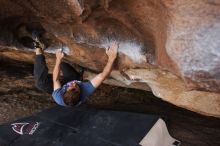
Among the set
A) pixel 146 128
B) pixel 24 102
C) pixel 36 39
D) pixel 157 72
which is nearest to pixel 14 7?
pixel 36 39

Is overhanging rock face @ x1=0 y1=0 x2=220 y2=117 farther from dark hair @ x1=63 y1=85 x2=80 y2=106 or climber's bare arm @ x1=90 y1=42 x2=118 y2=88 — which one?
dark hair @ x1=63 y1=85 x2=80 y2=106

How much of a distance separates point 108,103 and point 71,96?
1392 mm

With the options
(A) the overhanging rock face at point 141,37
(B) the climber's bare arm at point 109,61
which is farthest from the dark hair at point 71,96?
(A) the overhanging rock face at point 141,37

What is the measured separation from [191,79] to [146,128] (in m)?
1.07

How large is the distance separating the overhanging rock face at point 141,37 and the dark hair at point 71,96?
13.2 inches

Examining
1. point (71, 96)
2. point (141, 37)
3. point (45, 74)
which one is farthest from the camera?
point (45, 74)

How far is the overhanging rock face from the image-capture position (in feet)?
6.41

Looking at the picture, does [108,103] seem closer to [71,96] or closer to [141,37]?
[71,96]

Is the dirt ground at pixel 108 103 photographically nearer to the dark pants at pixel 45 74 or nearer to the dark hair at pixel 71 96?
the dark pants at pixel 45 74

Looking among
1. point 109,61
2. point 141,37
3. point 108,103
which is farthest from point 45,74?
point 108,103

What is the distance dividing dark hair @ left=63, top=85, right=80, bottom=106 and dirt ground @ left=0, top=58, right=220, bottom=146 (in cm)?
102

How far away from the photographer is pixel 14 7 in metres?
2.77

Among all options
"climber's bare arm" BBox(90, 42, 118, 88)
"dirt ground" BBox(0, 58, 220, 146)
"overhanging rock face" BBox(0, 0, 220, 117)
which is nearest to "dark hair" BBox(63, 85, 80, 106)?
"climber's bare arm" BBox(90, 42, 118, 88)

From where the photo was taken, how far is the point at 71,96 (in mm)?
2756
